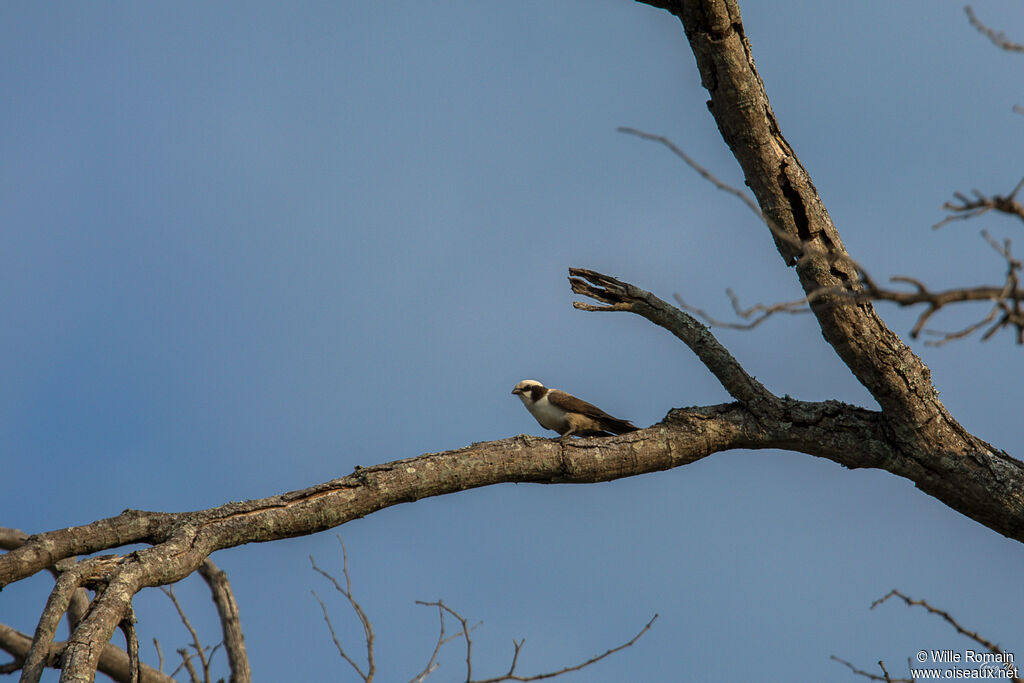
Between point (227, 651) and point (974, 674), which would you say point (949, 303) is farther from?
point (227, 651)

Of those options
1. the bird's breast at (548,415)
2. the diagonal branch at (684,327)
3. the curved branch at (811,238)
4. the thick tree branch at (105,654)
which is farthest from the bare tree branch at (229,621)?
the curved branch at (811,238)

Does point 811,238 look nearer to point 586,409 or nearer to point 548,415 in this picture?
point 586,409

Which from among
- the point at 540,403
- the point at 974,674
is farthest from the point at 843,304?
the point at 540,403

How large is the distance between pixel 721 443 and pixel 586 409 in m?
1.66

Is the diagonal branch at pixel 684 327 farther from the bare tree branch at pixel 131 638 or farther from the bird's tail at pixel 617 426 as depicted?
the bare tree branch at pixel 131 638

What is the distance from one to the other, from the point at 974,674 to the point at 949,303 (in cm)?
327

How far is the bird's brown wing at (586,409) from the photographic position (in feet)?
21.0

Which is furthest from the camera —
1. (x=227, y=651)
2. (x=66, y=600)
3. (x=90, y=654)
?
(x=227, y=651)

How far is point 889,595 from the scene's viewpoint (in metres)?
4.55

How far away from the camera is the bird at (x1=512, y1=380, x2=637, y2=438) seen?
655 cm

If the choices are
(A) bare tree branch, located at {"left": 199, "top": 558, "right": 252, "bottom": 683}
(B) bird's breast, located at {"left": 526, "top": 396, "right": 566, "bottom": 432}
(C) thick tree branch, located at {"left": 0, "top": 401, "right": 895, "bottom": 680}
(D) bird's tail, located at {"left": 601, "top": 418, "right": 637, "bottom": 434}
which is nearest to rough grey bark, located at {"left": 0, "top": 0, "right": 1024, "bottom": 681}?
(C) thick tree branch, located at {"left": 0, "top": 401, "right": 895, "bottom": 680}

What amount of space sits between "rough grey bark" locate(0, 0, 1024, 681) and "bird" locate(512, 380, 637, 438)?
1185 millimetres

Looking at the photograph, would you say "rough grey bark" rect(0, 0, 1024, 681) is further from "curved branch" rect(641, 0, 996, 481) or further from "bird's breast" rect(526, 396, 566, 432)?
"bird's breast" rect(526, 396, 566, 432)

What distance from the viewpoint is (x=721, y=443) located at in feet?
17.2
